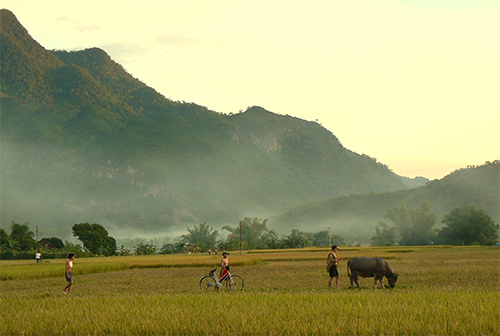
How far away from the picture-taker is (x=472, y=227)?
100438 mm

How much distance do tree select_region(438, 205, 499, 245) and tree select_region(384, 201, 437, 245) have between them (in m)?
13.3

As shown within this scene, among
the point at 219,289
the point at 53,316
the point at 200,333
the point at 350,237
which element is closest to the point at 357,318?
the point at 200,333

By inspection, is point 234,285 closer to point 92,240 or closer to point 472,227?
point 92,240

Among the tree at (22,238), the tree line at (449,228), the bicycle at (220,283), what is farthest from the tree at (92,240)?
the bicycle at (220,283)

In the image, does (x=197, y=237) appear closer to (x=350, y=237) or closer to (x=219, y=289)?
(x=350, y=237)

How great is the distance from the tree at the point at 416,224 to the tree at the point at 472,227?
1329cm

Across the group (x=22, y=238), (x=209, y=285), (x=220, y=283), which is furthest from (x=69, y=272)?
(x=22, y=238)

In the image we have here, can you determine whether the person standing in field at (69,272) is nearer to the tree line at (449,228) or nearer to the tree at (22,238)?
the tree at (22,238)

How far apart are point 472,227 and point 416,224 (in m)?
19.8

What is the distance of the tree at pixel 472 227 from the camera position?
9950 centimetres

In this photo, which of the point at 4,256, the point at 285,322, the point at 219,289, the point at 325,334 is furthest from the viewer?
the point at 4,256

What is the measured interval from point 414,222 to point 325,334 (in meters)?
114

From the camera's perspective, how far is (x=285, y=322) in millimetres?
13266

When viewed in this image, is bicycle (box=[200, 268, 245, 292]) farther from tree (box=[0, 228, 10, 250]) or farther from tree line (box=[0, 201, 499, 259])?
A: tree (box=[0, 228, 10, 250])
